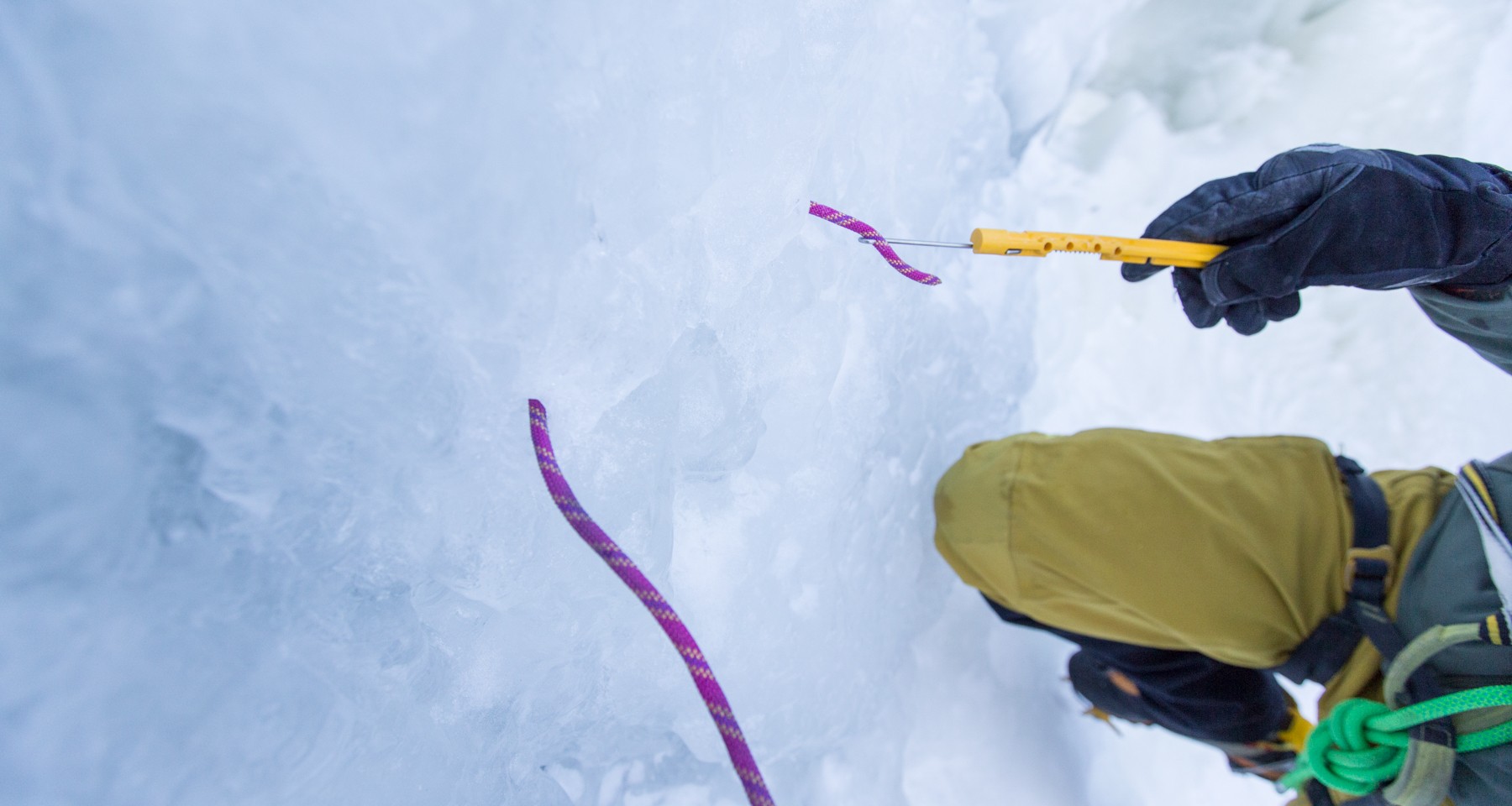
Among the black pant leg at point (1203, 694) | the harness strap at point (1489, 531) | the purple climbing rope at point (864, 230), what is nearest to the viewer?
the harness strap at point (1489, 531)

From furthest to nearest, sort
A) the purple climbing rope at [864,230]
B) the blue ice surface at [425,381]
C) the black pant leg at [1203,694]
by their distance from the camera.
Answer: the black pant leg at [1203,694] → the purple climbing rope at [864,230] → the blue ice surface at [425,381]

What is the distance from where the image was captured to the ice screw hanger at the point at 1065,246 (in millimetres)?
694

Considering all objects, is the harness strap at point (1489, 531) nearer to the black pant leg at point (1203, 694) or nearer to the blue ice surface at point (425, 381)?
the black pant leg at point (1203, 694)

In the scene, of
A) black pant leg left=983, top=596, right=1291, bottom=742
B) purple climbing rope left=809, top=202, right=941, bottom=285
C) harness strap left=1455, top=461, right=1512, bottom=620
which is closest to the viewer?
harness strap left=1455, top=461, right=1512, bottom=620

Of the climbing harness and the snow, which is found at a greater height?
the snow

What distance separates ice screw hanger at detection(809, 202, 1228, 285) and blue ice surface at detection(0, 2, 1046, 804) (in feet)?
0.28

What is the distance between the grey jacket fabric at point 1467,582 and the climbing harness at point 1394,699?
0.01m

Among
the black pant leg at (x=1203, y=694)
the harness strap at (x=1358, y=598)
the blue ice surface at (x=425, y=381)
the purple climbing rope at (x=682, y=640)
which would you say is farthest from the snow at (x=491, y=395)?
the harness strap at (x=1358, y=598)

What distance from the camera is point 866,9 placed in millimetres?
828

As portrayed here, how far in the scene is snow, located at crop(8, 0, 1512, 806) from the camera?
18.1 inches

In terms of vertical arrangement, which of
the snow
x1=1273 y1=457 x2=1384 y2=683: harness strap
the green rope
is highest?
the snow

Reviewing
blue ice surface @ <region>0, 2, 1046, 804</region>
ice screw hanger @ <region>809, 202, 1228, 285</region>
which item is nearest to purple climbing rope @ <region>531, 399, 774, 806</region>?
blue ice surface @ <region>0, 2, 1046, 804</region>

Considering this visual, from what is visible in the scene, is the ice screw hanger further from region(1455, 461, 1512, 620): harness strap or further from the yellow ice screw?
region(1455, 461, 1512, 620): harness strap

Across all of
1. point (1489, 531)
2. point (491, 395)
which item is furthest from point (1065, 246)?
point (491, 395)
